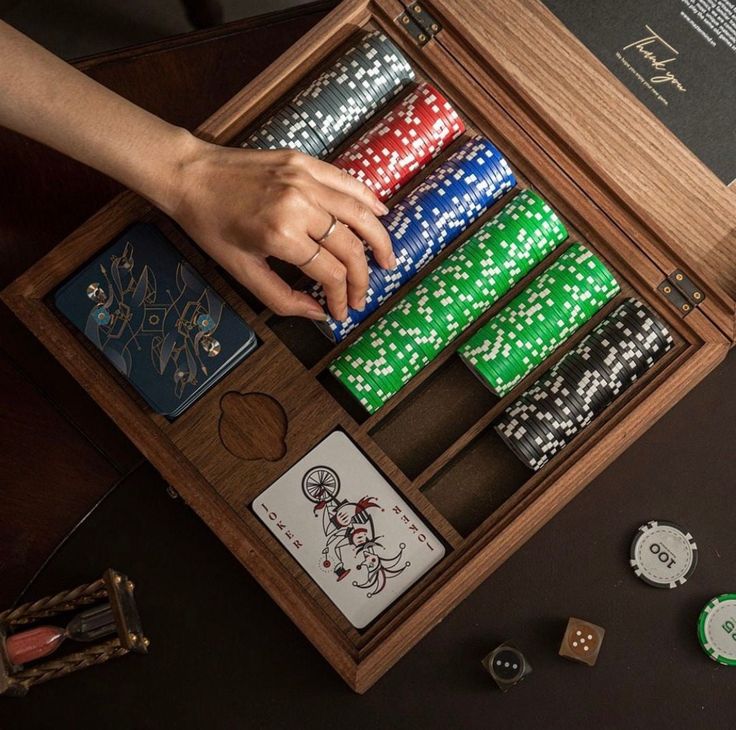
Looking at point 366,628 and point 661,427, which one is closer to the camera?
point 366,628

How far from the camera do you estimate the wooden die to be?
187 cm

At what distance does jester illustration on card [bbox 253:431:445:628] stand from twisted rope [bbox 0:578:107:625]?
1.37ft

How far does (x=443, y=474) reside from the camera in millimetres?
1812

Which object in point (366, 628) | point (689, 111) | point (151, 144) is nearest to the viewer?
point (151, 144)

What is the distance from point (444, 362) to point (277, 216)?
1.55ft

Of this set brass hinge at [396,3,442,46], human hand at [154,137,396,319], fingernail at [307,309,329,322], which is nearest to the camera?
human hand at [154,137,396,319]

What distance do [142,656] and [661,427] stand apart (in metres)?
1.23

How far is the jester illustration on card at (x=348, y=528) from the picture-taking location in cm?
175

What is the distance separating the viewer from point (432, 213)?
5.83 ft

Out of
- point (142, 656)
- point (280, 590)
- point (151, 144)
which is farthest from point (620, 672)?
point (151, 144)

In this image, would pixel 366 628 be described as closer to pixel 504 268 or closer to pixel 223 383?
pixel 223 383

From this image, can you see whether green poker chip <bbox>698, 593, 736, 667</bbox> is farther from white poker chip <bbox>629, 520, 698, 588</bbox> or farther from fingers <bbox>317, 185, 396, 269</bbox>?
fingers <bbox>317, 185, 396, 269</bbox>

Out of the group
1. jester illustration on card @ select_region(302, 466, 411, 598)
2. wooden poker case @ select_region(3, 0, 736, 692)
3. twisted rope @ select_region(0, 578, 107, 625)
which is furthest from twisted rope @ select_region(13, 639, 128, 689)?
jester illustration on card @ select_region(302, 466, 411, 598)

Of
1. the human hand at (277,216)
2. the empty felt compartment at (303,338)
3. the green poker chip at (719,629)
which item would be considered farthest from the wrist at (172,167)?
the green poker chip at (719,629)
